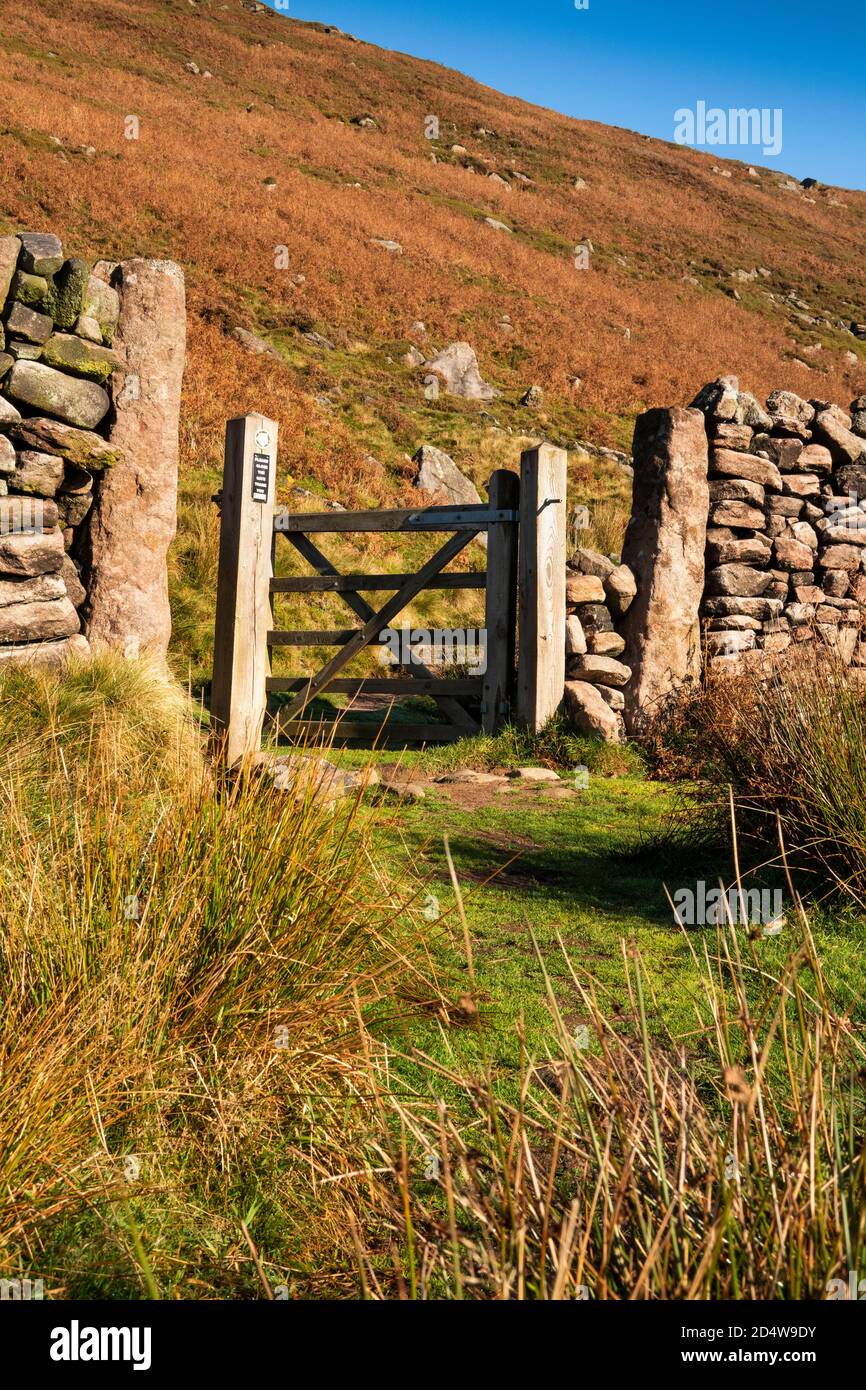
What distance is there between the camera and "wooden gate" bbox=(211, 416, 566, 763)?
6914 millimetres

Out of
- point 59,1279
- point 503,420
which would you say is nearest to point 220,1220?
point 59,1279

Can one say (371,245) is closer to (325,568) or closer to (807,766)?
(325,568)

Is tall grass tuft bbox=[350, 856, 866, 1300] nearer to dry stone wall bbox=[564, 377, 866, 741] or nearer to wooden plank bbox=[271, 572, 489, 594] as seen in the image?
dry stone wall bbox=[564, 377, 866, 741]

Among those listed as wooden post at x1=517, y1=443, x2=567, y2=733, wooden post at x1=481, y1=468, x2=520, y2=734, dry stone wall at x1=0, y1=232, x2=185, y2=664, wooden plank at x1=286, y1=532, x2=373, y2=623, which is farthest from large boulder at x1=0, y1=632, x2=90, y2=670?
wooden post at x1=517, y1=443, x2=567, y2=733

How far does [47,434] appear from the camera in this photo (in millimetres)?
6148

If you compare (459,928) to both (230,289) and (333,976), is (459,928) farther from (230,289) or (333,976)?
(230,289)

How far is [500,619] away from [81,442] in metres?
3.04

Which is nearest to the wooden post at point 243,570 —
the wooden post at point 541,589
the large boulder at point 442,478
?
the wooden post at point 541,589

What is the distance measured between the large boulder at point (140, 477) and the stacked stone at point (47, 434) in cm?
12

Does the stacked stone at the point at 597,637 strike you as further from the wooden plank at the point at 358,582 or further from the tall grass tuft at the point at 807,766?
the tall grass tuft at the point at 807,766

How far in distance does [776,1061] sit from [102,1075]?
5.47ft

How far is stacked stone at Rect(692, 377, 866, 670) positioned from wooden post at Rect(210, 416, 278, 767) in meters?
3.32

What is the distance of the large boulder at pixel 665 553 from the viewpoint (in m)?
7.64

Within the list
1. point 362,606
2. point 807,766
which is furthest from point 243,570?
point 807,766
